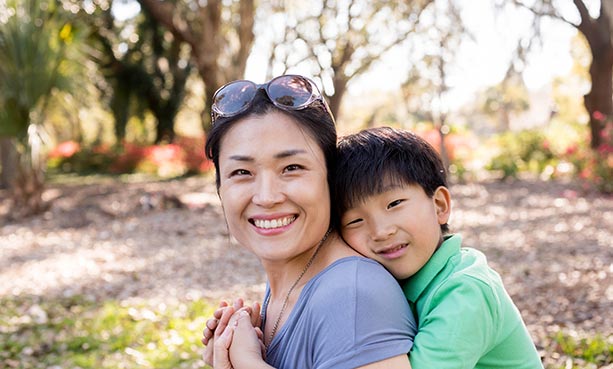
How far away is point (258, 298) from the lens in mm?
6086

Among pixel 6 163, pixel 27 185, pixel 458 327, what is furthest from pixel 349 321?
pixel 6 163

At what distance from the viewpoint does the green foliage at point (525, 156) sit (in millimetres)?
16391

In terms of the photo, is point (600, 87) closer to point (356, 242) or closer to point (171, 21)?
point (171, 21)

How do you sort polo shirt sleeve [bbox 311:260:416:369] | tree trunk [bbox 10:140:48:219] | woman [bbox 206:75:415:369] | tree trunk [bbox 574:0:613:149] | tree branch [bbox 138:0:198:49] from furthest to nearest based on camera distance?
tree trunk [bbox 574:0:613:149] → tree branch [bbox 138:0:198:49] → tree trunk [bbox 10:140:48:219] → woman [bbox 206:75:415:369] → polo shirt sleeve [bbox 311:260:416:369]

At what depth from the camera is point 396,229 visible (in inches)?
67.8

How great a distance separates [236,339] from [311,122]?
0.58 meters

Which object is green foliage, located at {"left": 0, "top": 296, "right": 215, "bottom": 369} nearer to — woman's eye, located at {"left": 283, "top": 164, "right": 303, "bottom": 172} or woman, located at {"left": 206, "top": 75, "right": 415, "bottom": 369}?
woman, located at {"left": 206, "top": 75, "right": 415, "bottom": 369}

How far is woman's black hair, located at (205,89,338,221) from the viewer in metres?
1.69

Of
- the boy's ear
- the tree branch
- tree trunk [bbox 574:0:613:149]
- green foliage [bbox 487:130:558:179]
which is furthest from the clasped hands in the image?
green foliage [bbox 487:130:558:179]

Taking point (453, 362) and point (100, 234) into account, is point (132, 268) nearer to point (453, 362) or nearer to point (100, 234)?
point (100, 234)

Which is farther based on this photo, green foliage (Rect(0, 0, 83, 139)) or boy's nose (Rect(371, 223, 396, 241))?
green foliage (Rect(0, 0, 83, 139))

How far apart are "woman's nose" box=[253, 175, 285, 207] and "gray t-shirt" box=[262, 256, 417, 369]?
0.70 ft

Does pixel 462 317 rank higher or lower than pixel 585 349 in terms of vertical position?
higher

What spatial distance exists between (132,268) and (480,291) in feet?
21.0
